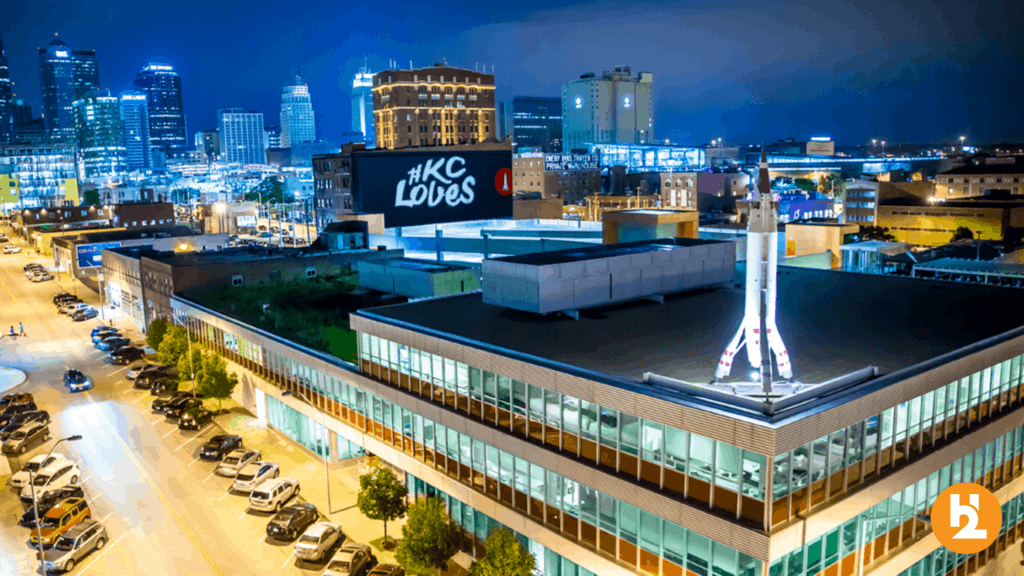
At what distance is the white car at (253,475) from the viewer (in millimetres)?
36500

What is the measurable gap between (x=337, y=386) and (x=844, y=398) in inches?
980

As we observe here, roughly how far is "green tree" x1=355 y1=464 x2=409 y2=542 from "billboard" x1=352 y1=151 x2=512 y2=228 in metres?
12.6

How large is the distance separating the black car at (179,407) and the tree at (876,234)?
86.2 m

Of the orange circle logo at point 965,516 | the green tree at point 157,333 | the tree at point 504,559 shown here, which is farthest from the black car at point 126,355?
the orange circle logo at point 965,516

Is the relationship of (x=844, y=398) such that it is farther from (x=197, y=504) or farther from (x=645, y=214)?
(x=645, y=214)

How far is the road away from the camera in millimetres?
30297

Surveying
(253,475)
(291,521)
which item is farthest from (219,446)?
(291,521)

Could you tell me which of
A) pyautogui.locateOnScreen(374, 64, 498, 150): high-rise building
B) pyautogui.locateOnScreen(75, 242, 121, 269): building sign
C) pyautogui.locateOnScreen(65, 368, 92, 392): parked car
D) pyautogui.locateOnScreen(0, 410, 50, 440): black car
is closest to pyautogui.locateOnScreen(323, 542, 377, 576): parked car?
pyautogui.locateOnScreen(0, 410, 50, 440): black car

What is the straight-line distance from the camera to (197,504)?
116 ft

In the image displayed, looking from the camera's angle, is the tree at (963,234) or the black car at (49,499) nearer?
the black car at (49,499)

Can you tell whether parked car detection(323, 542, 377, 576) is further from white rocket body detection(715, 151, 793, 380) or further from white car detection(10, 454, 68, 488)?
white car detection(10, 454, 68, 488)

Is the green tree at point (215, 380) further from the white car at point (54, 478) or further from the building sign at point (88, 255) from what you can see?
the building sign at point (88, 255)

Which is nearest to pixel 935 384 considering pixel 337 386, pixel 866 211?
pixel 337 386

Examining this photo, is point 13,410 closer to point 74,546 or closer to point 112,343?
point 112,343
